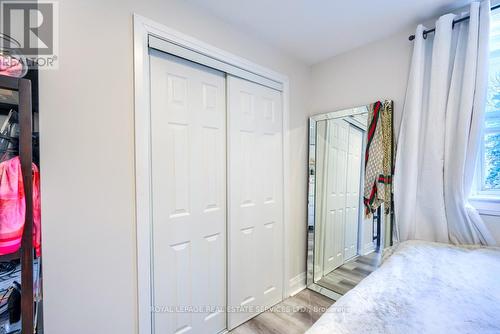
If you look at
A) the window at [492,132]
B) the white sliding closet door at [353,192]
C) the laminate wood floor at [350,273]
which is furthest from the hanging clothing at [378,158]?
the window at [492,132]

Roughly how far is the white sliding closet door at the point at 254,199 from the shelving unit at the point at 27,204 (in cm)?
117

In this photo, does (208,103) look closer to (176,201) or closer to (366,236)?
(176,201)

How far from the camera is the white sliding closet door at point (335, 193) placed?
88.1 inches

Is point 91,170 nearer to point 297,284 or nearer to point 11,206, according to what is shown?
point 11,206

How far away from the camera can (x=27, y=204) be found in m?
0.78

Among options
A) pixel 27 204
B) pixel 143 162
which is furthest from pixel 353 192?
pixel 27 204

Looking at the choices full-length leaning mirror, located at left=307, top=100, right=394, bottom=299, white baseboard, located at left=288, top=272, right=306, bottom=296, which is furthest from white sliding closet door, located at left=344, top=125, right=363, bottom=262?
white baseboard, located at left=288, top=272, right=306, bottom=296

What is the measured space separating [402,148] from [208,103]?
157 cm

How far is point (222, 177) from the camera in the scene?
1.76 m

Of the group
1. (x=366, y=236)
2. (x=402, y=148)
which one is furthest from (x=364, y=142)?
(x=366, y=236)

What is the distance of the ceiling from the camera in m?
1.53

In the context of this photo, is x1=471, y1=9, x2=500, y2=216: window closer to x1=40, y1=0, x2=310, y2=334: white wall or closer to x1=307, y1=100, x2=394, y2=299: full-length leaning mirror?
x1=307, y1=100, x2=394, y2=299: full-length leaning mirror

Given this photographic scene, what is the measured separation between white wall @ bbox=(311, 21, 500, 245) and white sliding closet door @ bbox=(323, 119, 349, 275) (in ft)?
0.85

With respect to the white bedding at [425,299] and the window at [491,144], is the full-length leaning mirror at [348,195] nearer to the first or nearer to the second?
the window at [491,144]
